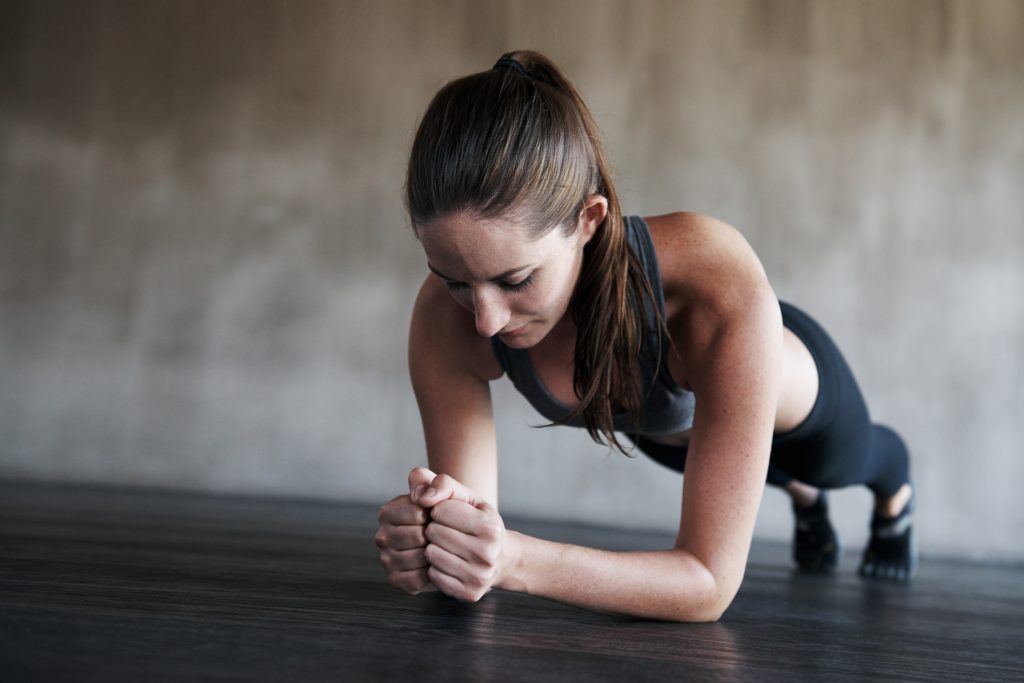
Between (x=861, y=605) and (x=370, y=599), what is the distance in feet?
3.02

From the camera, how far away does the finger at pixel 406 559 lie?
38.6 inches

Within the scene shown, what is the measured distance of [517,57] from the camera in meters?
1.15

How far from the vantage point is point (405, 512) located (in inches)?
37.9

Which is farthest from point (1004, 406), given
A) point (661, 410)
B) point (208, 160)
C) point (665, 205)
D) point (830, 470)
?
point (208, 160)

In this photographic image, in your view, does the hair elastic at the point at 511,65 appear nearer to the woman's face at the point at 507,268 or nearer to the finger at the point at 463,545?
the woman's face at the point at 507,268

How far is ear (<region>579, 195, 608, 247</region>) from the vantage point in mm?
1113

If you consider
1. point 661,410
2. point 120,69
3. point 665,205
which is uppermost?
point 120,69

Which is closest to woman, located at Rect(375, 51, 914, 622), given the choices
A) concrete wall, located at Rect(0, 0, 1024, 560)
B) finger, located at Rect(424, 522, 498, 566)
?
finger, located at Rect(424, 522, 498, 566)

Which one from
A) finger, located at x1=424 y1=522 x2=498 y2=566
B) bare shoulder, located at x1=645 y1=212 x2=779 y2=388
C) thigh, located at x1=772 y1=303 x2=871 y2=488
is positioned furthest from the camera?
thigh, located at x1=772 y1=303 x2=871 y2=488

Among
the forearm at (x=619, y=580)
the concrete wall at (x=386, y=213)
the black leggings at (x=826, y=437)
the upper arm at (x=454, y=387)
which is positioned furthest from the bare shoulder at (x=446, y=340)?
the concrete wall at (x=386, y=213)

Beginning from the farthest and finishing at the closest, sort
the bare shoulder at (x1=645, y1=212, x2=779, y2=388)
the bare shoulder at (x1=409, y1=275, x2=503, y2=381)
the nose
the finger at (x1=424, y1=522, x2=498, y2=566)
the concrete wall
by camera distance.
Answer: the concrete wall < the bare shoulder at (x1=409, y1=275, x2=503, y2=381) < the bare shoulder at (x1=645, y1=212, x2=779, y2=388) < the nose < the finger at (x1=424, y1=522, x2=498, y2=566)

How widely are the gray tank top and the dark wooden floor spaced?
306 mm

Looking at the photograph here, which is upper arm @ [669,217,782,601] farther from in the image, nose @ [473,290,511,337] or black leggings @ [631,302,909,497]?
black leggings @ [631,302,909,497]

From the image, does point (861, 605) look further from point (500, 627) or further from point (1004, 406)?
point (1004, 406)
